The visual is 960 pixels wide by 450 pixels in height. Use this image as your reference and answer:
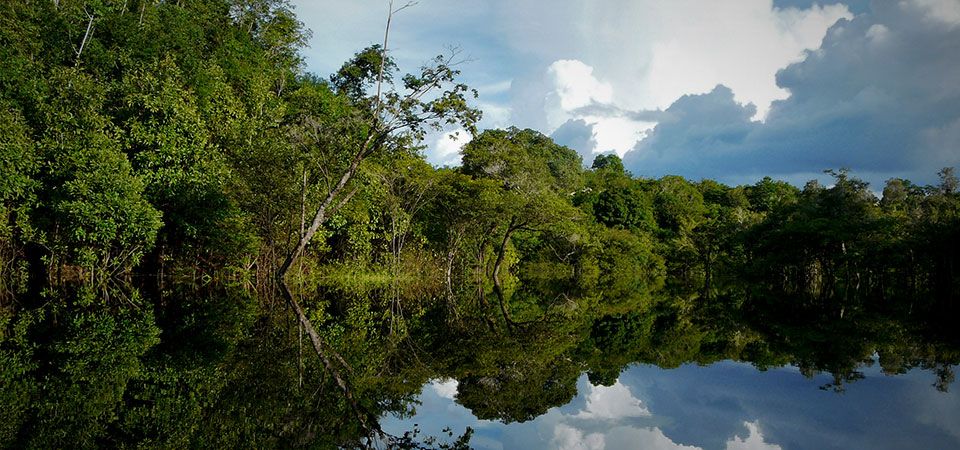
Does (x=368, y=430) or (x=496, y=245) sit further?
(x=496, y=245)

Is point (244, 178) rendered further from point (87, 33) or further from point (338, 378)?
point (338, 378)

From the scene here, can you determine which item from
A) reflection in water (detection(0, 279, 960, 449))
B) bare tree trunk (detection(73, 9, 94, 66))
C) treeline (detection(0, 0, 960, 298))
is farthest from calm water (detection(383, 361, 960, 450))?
bare tree trunk (detection(73, 9, 94, 66))

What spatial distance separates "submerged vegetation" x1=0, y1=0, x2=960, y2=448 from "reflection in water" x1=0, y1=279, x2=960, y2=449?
0.07 meters

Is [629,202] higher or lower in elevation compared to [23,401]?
higher

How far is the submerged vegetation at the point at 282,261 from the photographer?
816 cm

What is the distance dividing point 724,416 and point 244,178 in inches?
878

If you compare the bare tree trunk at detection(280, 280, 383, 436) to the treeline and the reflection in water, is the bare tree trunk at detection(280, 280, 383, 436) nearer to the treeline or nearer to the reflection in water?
the reflection in water

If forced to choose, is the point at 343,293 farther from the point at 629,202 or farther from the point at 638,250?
the point at 629,202

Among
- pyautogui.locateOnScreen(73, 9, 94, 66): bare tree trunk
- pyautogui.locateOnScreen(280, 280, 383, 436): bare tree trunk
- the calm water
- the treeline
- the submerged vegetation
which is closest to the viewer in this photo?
the calm water

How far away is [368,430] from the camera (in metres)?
6.52

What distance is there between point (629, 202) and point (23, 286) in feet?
189

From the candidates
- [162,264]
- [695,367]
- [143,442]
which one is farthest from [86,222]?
[695,367]

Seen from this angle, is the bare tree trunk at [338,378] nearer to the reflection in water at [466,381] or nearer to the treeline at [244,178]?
the reflection in water at [466,381]

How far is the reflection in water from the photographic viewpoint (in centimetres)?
648
